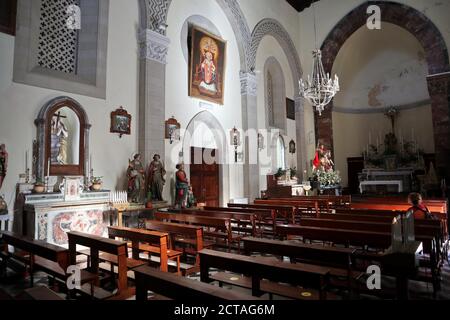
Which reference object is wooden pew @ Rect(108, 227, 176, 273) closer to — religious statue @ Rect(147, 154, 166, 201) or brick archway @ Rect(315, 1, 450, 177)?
religious statue @ Rect(147, 154, 166, 201)

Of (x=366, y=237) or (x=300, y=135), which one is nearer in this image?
(x=366, y=237)

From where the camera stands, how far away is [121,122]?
23.6 ft

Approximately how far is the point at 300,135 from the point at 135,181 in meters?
9.76

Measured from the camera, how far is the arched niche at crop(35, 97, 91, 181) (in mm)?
5801

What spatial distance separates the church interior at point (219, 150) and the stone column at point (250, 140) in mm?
70

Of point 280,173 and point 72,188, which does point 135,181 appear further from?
point 280,173

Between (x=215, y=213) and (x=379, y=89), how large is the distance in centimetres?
1390

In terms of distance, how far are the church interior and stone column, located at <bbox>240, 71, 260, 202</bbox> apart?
7 centimetres

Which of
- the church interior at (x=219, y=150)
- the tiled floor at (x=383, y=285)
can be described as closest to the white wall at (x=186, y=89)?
the church interior at (x=219, y=150)

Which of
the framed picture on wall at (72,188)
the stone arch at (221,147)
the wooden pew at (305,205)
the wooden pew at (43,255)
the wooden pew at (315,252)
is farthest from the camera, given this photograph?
the stone arch at (221,147)

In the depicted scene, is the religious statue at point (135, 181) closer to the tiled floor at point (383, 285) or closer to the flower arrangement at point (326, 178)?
the tiled floor at point (383, 285)

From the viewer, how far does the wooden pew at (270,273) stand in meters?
2.33

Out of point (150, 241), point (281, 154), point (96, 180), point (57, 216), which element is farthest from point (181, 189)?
point (281, 154)
